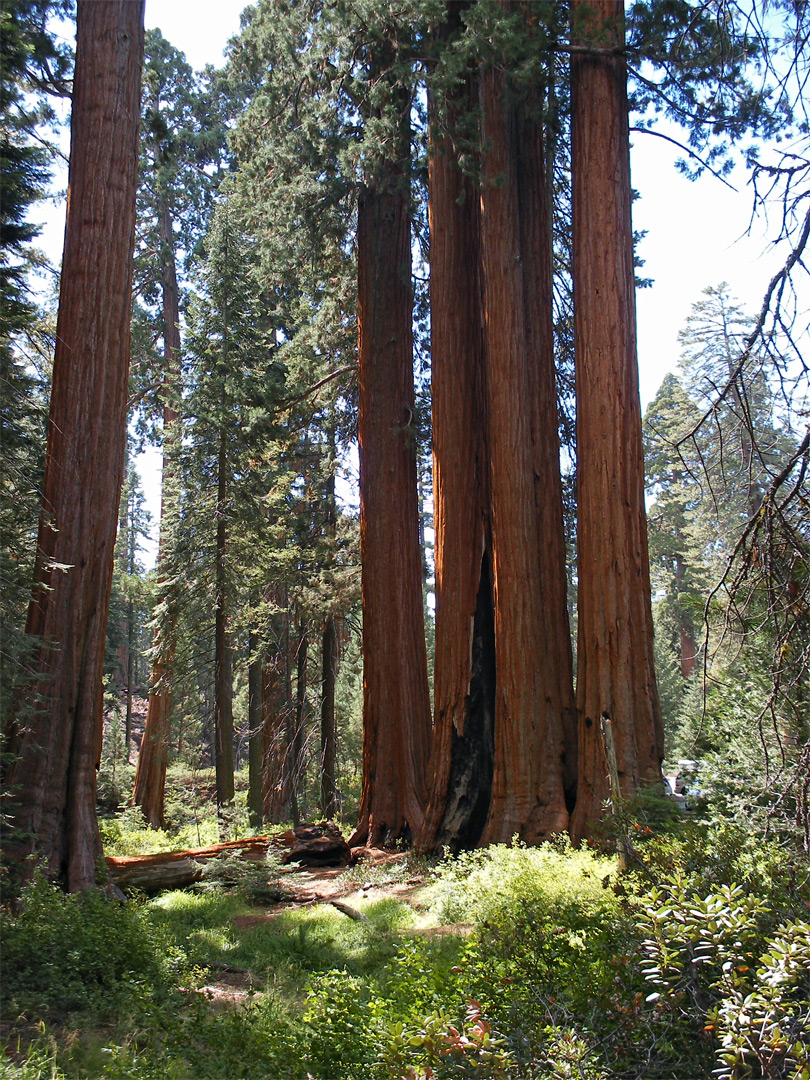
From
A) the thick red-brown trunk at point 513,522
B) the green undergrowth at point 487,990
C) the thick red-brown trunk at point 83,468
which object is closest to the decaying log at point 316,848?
the thick red-brown trunk at point 513,522

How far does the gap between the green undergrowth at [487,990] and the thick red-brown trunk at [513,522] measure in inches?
103

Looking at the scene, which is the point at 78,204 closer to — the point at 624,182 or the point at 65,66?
the point at 65,66

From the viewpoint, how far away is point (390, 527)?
493 inches

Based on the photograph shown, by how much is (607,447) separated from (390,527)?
4.23 metres

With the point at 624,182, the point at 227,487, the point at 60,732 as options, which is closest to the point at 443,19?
the point at 624,182

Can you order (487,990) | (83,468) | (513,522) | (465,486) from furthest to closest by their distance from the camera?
(465,486) → (513,522) → (83,468) → (487,990)

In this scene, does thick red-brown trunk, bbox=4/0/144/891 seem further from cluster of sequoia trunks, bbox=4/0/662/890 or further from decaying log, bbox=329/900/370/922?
decaying log, bbox=329/900/370/922

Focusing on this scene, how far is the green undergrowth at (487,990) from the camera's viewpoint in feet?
10.3

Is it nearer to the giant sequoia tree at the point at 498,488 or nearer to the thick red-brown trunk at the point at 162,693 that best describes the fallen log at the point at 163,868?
the giant sequoia tree at the point at 498,488

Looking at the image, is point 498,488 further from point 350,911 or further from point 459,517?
point 350,911

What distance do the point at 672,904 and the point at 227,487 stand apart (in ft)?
41.5

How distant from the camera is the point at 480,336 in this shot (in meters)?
11.7

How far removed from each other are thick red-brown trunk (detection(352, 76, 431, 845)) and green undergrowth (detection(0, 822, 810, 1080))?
5032 millimetres

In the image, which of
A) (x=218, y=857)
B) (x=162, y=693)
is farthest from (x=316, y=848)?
(x=162, y=693)
